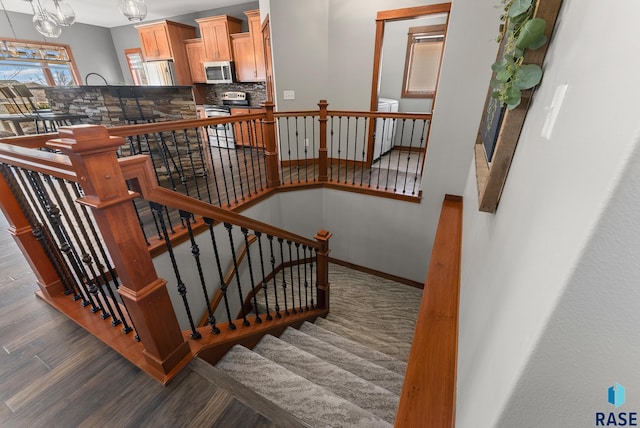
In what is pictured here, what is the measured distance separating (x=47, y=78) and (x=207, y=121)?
7417mm

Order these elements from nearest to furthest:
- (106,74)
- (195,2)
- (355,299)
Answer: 1. (355,299)
2. (195,2)
3. (106,74)

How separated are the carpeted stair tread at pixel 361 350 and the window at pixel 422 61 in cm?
456

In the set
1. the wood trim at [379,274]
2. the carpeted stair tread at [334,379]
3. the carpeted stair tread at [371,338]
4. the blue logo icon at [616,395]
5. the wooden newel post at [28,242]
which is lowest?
the wood trim at [379,274]

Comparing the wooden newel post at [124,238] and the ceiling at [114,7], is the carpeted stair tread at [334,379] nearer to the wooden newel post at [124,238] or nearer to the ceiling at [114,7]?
the wooden newel post at [124,238]

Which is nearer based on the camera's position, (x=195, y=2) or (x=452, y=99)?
(x=452, y=99)

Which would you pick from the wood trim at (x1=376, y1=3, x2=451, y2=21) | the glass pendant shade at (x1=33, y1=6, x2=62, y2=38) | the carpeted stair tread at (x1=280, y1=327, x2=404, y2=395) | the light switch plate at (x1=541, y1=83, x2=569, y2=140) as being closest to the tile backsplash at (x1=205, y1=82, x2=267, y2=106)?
the wood trim at (x1=376, y1=3, x2=451, y2=21)

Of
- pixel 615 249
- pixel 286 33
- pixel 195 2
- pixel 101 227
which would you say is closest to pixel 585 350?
pixel 615 249

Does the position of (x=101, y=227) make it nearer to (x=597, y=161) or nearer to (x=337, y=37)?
(x=597, y=161)

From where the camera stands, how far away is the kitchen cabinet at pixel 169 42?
231 inches

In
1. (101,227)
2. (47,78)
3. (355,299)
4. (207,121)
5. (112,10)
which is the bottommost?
(355,299)

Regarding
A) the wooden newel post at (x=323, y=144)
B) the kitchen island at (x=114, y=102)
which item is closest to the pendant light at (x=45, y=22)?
the kitchen island at (x=114, y=102)

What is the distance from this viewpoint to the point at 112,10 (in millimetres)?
5672

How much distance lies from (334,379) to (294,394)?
0.39 meters

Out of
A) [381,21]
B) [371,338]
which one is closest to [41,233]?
[371,338]
